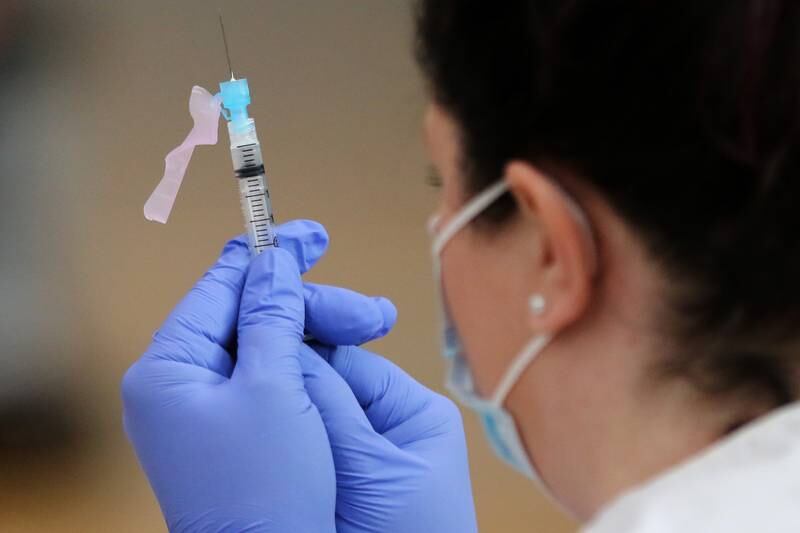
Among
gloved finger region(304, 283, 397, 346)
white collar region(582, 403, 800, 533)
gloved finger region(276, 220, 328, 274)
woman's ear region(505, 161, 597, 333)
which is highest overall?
woman's ear region(505, 161, 597, 333)

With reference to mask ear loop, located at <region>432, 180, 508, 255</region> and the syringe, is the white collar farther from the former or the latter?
the syringe

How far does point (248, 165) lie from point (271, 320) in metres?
0.17

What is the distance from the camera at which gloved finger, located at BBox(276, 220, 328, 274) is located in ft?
2.73

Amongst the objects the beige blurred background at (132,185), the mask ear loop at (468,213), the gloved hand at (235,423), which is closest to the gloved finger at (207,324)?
the gloved hand at (235,423)

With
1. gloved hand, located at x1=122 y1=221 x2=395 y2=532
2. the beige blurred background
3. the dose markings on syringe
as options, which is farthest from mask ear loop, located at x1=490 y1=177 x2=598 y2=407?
the beige blurred background

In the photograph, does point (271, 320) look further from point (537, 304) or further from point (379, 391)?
point (537, 304)

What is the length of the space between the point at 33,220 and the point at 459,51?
75 centimetres

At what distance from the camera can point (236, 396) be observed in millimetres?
695

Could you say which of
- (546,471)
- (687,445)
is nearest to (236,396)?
(546,471)

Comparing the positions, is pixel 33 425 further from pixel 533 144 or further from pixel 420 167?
pixel 533 144

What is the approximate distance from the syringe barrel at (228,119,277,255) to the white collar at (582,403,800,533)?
524 millimetres

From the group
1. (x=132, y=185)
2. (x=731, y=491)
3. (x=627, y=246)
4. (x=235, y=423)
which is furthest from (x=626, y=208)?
(x=132, y=185)

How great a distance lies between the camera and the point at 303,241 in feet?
2.75

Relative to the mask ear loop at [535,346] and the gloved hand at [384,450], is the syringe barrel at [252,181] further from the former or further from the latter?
the mask ear loop at [535,346]
